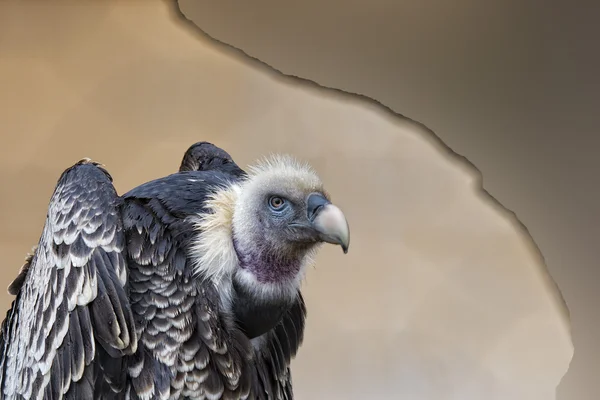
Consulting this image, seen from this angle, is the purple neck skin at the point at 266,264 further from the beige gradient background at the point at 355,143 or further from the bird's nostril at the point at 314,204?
the beige gradient background at the point at 355,143

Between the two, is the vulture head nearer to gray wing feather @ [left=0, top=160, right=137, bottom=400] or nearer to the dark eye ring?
the dark eye ring

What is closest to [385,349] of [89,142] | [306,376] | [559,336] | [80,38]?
[306,376]

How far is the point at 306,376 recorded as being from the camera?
11.0 feet

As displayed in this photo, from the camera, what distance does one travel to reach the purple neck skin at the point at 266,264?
1.36 m

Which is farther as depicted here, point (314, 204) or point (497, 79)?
point (497, 79)

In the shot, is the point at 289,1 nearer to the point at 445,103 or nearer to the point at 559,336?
the point at 445,103

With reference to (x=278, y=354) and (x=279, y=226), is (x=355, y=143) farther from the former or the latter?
(x=279, y=226)

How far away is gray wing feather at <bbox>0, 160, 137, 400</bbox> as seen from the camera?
1319mm

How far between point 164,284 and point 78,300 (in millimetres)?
191

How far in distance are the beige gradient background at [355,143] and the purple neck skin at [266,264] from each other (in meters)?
1.99

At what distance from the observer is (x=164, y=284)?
1.38m

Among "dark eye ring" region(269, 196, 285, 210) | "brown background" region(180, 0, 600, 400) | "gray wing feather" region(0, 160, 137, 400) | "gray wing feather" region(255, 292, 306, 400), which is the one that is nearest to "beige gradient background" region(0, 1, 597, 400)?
"brown background" region(180, 0, 600, 400)

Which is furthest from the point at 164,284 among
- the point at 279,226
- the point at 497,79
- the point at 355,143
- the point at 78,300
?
the point at 497,79

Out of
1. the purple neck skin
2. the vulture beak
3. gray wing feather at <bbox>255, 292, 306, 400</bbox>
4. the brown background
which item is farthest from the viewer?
the brown background
